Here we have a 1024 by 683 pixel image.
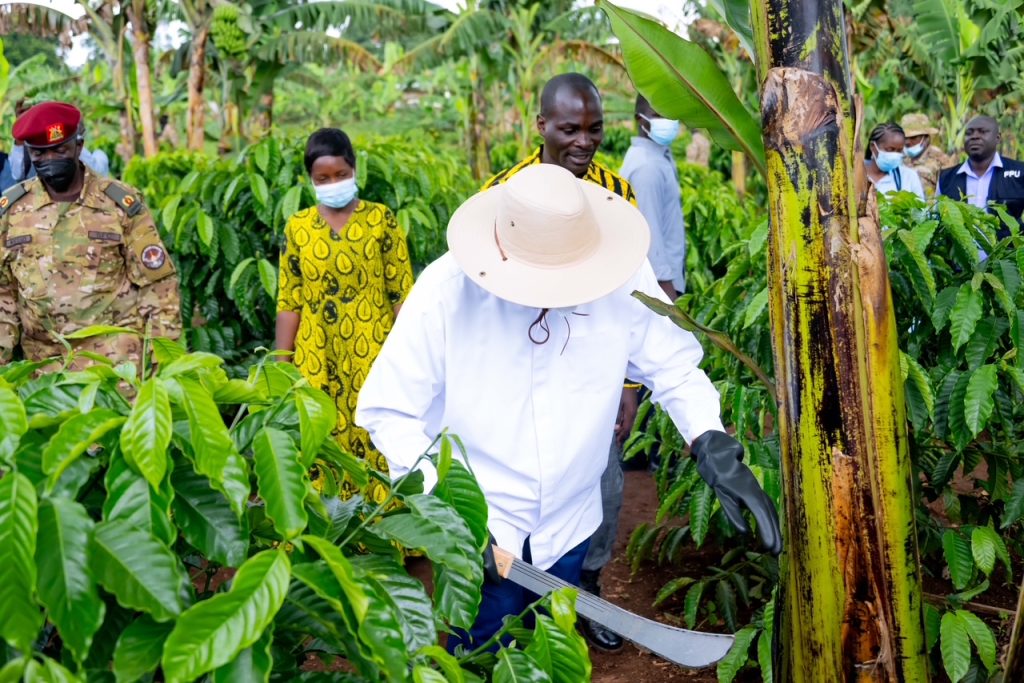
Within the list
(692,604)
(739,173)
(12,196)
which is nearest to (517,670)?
(692,604)

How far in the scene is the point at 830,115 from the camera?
2.02m

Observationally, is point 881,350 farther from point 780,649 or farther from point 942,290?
point 942,290

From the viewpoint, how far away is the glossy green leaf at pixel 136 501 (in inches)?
46.6

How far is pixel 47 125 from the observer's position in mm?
3812

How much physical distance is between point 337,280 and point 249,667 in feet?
9.85

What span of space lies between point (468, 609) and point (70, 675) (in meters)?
0.58

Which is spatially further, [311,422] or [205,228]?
[205,228]

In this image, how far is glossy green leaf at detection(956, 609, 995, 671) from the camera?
266cm

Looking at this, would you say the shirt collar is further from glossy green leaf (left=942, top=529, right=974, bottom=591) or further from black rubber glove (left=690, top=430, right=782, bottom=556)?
black rubber glove (left=690, top=430, right=782, bottom=556)

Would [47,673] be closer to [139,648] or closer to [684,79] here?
[139,648]

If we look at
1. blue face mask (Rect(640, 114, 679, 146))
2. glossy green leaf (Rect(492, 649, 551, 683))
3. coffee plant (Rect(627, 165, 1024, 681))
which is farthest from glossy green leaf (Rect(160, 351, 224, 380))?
blue face mask (Rect(640, 114, 679, 146))

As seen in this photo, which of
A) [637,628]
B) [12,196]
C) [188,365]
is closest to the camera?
[188,365]

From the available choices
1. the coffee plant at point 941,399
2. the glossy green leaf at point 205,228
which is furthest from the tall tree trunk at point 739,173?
the coffee plant at point 941,399

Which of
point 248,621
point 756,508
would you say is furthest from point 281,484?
point 756,508
